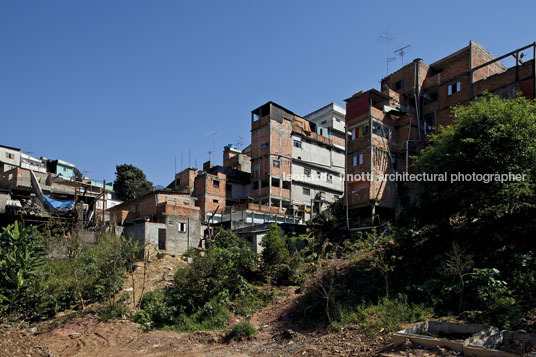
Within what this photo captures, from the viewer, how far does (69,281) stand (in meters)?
18.3

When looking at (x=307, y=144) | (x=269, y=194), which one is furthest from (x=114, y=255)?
(x=307, y=144)

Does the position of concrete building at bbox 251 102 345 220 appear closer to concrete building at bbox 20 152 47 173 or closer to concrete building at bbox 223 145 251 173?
concrete building at bbox 223 145 251 173

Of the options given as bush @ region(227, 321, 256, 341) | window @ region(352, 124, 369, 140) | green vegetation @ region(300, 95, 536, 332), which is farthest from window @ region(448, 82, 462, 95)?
bush @ region(227, 321, 256, 341)

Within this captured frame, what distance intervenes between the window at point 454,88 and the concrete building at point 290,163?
14870mm

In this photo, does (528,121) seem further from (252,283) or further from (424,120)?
(424,120)

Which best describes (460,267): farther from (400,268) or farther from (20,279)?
(20,279)

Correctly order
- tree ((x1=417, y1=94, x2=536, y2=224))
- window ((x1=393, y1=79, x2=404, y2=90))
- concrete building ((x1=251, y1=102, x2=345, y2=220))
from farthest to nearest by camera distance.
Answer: concrete building ((x1=251, y1=102, x2=345, y2=220)) < window ((x1=393, y1=79, x2=404, y2=90)) < tree ((x1=417, y1=94, x2=536, y2=224))

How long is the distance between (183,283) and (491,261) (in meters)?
12.0

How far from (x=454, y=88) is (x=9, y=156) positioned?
43.7 metres

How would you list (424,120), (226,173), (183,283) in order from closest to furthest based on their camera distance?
(183,283)
(424,120)
(226,173)

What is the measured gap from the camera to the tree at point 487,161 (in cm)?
1430

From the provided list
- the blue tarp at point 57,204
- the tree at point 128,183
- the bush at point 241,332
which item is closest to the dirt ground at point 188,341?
the bush at point 241,332

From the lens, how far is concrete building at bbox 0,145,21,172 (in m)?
42.3

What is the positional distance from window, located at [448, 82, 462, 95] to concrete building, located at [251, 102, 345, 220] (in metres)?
14.9
